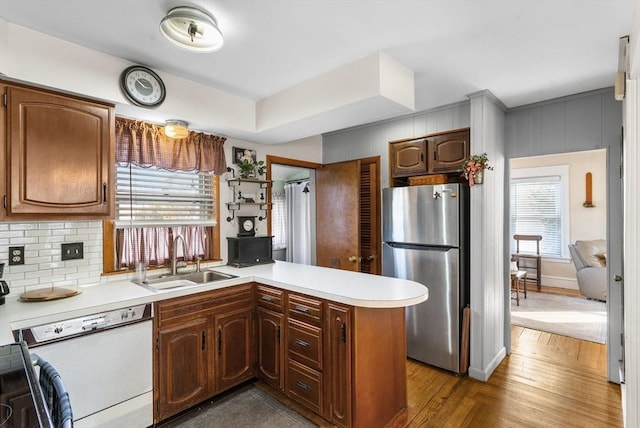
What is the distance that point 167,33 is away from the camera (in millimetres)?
1678

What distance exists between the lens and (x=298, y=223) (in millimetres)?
5699

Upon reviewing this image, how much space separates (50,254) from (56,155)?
0.69 m

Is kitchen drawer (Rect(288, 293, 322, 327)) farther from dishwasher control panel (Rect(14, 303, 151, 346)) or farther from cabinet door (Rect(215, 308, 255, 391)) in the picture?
dishwasher control panel (Rect(14, 303, 151, 346))

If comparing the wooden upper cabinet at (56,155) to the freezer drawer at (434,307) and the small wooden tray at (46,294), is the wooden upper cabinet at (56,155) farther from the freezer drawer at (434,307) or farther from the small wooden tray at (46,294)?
the freezer drawer at (434,307)

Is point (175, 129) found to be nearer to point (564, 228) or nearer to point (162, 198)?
point (162, 198)

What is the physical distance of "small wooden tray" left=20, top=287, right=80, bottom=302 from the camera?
1.83 metres

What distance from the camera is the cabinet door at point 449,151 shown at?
2945mm

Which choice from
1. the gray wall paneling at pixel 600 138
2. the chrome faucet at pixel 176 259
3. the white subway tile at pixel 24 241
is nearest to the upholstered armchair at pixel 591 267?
the gray wall paneling at pixel 600 138

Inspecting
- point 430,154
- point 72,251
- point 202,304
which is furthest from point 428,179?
point 72,251

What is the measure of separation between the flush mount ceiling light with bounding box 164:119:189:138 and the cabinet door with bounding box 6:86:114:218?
1.39ft

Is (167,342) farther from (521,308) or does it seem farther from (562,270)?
(562,270)

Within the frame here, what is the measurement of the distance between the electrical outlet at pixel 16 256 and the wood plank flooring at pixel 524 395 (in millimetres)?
1885

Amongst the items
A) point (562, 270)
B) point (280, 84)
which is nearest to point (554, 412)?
point (280, 84)

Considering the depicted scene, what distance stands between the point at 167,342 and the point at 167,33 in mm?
1829
